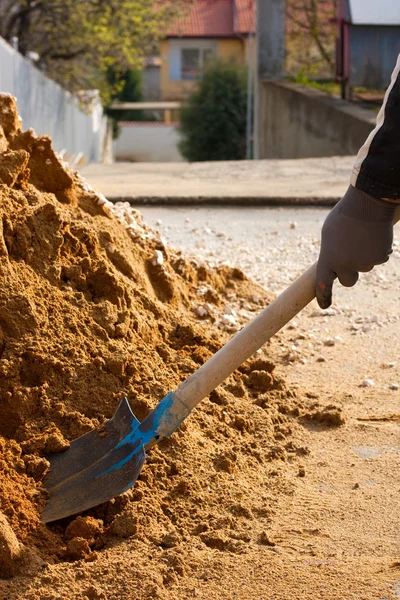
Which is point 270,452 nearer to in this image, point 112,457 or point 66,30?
point 112,457

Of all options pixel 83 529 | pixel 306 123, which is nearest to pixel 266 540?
pixel 83 529

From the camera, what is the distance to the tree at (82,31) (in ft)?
52.4

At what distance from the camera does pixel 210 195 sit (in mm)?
7484

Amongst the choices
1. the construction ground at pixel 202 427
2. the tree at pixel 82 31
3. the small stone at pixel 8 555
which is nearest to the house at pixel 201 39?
the tree at pixel 82 31

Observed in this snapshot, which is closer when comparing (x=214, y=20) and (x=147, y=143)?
(x=147, y=143)

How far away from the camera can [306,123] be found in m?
14.8

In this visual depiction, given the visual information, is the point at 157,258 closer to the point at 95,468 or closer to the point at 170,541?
the point at 95,468

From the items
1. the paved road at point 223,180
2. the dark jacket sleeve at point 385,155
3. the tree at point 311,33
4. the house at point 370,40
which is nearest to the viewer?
the dark jacket sleeve at point 385,155

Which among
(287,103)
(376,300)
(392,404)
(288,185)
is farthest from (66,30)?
(392,404)

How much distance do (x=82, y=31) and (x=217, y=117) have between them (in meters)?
6.08

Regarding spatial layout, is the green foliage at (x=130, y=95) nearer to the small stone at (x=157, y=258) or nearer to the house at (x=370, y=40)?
the house at (x=370, y=40)

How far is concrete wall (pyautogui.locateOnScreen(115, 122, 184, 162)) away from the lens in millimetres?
32781

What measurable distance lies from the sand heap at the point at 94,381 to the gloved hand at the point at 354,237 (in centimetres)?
71

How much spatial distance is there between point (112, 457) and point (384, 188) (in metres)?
1.12
